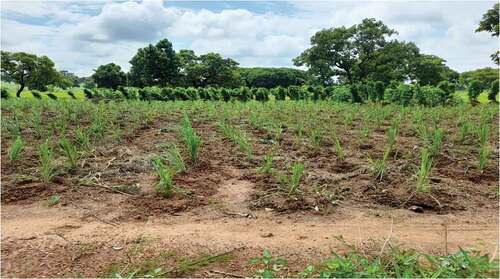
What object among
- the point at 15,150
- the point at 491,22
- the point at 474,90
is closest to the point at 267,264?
the point at 15,150

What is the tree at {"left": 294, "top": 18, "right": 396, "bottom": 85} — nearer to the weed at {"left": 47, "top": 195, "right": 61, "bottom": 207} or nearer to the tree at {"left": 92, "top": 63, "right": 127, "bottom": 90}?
the tree at {"left": 92, "top": 63, "right": 127, "bottom": 90}

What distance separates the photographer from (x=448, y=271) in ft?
6.32

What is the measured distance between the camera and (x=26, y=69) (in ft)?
119

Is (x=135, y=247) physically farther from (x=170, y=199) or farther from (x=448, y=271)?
(x=448, y=271)

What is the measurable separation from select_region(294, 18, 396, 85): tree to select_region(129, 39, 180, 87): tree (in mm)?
13645

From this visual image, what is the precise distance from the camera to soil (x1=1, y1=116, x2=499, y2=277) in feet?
7.26

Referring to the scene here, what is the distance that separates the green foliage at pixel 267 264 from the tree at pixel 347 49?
36826 millimetres

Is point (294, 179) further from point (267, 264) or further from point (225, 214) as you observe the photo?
point (267, 264)

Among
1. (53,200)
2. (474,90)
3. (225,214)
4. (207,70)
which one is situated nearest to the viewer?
(225,214)

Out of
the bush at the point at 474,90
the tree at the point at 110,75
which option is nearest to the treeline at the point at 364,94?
the bush at the point at 474,90

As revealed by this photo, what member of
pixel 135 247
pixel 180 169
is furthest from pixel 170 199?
pixel 135 247

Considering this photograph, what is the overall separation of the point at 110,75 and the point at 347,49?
26.4 m

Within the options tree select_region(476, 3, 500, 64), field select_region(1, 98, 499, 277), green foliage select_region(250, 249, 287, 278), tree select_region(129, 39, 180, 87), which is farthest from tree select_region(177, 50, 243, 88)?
green foliage select_region(250, 249, 287, 278)

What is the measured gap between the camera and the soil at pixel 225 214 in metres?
2.21
